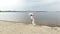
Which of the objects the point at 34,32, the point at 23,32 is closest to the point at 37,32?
the point at 34,32

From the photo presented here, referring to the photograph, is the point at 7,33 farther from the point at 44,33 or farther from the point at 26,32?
the point at 44,33

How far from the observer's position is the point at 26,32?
1152cm

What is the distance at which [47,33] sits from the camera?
11086 mm

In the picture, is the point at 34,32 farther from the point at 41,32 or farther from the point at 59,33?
the point at 59,33

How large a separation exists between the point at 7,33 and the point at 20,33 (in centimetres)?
100

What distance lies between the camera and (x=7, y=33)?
11258 mm

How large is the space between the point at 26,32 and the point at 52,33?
6.59 ft

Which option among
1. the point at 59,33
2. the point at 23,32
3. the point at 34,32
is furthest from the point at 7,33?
the point at 59,33

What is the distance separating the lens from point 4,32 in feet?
38.0

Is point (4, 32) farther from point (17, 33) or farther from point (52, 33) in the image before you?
point (52, 33)

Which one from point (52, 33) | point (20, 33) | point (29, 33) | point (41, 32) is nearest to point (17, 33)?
point (20, 33)

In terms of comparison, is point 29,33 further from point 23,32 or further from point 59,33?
point 59,33

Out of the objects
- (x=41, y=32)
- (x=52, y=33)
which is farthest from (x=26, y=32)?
(x=52, y=33)

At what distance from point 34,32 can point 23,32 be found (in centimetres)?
86
